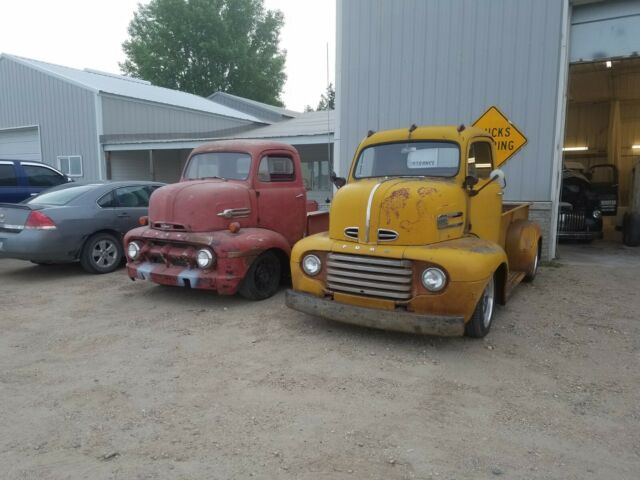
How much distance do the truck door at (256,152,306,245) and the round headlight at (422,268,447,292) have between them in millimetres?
2899

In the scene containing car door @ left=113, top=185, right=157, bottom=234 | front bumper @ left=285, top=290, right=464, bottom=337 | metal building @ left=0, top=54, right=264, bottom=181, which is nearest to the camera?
front bumper @ left=285, top=290, right=464, bottom=337

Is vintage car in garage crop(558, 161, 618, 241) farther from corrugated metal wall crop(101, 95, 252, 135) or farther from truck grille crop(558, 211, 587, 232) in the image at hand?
corrugated metal wall crop(101, 95, 252, 135)

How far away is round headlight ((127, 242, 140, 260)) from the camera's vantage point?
6.50m

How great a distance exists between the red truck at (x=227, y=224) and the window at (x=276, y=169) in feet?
0.05

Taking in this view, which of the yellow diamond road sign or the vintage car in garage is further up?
the yellow diamond road sign

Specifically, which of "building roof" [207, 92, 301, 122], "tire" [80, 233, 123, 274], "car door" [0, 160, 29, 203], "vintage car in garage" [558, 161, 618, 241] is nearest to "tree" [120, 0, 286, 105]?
"building roof" [207, 92, 301, 122]

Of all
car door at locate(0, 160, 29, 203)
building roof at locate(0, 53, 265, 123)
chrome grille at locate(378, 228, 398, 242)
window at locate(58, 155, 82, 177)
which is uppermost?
building roof at locate(0, 53, 265, 123)

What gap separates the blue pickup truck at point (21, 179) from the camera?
392 inches

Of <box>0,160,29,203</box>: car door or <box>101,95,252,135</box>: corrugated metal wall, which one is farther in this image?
<box>101,95,252,135</box>: corrugated metal wall

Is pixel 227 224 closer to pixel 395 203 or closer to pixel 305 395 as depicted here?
pixel 395 203

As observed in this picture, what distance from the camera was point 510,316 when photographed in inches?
230

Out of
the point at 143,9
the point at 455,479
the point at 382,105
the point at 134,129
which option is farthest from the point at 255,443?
the point at 143,9

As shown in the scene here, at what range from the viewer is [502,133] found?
8.16m

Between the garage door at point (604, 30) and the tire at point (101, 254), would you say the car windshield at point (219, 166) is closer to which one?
the tire at point (101, 254)
